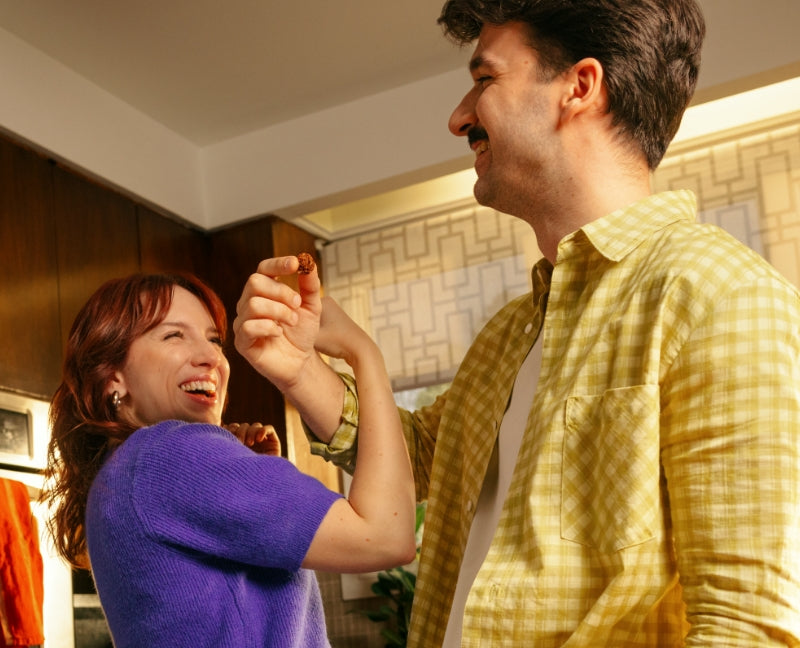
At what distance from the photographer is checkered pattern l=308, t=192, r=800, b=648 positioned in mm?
985

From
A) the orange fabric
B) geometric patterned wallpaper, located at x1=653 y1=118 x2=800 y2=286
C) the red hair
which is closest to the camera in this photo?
the red hair

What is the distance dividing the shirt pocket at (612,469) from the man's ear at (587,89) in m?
0.46

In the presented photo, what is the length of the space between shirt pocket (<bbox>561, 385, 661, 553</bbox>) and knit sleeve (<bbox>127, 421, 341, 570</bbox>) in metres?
0.39

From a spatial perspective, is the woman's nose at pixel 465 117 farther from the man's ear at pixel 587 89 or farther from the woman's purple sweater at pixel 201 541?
the woman's purple sweater at pixel 201 541

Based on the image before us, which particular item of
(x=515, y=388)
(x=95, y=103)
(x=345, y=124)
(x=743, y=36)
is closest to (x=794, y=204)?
(x=743, y=36)

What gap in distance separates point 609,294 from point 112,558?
749mm

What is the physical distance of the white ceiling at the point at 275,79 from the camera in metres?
3.56

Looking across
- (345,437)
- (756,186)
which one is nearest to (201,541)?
(345,437)

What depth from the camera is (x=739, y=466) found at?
1003mm

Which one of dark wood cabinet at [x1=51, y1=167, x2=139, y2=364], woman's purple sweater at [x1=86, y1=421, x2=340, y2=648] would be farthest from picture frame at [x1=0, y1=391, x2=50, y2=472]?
woman's purple sweater at [x1=86, y1=421, x2=340, y2=648]

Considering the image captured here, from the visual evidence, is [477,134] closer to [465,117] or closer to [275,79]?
[465,117]

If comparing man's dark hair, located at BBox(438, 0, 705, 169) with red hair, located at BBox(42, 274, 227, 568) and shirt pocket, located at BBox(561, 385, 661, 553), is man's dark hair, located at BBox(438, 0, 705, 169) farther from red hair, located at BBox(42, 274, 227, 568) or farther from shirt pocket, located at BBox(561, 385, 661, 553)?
red hair, located at BBox(42, 274, 227, 568)

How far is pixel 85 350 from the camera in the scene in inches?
66.7

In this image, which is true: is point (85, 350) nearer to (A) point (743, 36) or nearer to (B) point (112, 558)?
(B) point (112, 558)
